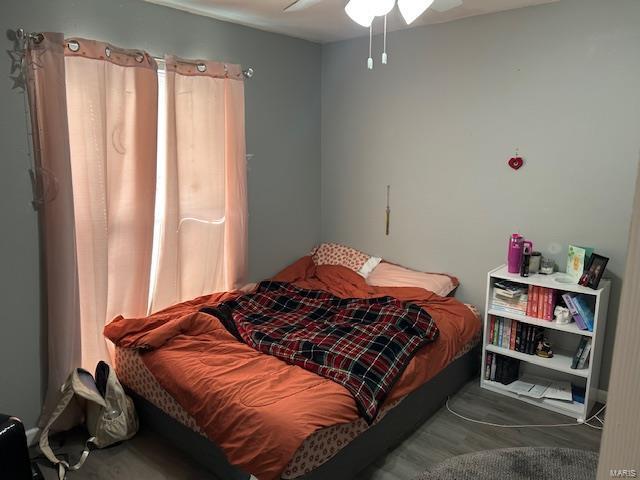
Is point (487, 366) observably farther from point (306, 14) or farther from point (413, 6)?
point (306, 14)

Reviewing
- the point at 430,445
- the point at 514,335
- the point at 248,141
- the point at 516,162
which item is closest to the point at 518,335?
the point at 514,335

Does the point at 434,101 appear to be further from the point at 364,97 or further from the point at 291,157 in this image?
the point at 291,157

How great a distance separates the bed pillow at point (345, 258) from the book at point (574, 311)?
4.59 ft

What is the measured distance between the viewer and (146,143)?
272 cm

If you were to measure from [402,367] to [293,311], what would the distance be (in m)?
0.93

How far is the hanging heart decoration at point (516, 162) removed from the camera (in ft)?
10.0

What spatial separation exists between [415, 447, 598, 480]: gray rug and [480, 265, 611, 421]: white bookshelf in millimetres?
410

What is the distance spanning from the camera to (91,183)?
2.54m

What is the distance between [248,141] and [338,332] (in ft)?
5.10

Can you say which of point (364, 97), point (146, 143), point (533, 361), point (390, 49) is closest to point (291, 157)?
point (364, 97)

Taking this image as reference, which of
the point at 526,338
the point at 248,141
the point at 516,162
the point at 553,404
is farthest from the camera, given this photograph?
the point at 248,141

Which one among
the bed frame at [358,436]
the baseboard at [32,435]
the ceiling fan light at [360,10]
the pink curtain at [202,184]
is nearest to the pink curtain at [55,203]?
the baseboard at [32,435]

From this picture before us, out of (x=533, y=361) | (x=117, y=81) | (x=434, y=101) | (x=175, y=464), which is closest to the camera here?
(x=175, y=464)

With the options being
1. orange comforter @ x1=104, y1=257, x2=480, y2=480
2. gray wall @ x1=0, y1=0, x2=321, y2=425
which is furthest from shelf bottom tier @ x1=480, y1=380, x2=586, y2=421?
gray wall @ x1=0, y1=0, x2=321, y2=425
